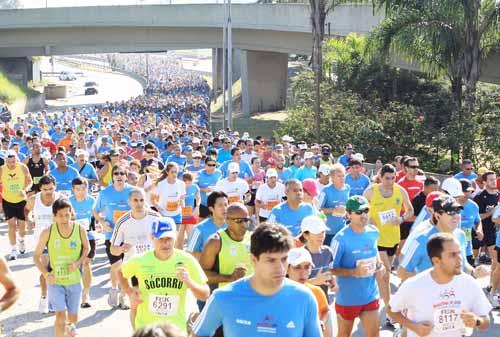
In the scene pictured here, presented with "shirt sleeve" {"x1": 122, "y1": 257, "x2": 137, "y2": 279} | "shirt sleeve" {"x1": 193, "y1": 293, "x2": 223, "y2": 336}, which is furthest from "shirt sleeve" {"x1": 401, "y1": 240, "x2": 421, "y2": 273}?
"shirt sleeve" {"x1": 193, "y1": 293, "x2": 223, "y2": 336}

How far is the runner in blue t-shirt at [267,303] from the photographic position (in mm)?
4621

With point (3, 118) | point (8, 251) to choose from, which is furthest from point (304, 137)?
point (3, 118)

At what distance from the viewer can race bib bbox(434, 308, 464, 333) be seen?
592 centimetres

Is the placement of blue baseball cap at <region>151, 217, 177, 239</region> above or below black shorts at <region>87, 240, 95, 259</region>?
above

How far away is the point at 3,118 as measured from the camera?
47.8 m

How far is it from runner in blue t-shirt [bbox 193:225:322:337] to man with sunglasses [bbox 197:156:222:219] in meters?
9.92

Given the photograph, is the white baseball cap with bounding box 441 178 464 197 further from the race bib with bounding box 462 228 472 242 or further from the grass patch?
the grass patch

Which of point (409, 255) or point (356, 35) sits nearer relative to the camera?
point (409, 255)

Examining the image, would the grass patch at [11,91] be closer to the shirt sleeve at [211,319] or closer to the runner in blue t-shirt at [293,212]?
the runner in blue t-shirt at [293,212]

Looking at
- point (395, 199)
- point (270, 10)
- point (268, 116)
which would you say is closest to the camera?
point (395, 199)

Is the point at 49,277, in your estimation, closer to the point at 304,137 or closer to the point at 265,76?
the point at 304,137

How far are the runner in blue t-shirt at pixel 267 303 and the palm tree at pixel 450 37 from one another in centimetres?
1826

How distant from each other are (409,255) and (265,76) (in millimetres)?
45626

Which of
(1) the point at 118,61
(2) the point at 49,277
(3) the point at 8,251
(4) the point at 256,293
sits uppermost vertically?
(4) the point at 256,293
